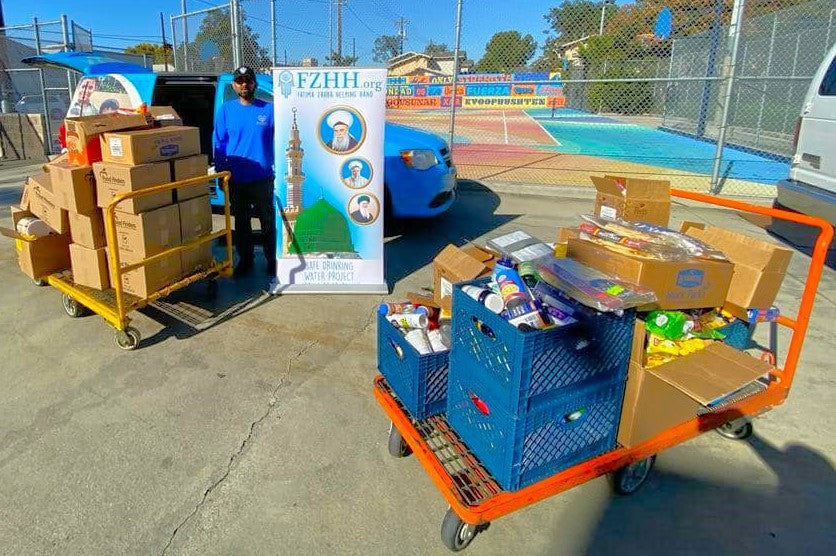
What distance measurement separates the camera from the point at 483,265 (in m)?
3.03

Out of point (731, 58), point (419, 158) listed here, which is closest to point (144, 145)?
point (419, 158)

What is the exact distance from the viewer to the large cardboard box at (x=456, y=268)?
302 centimetres

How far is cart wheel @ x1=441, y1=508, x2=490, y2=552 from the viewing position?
2.28 m

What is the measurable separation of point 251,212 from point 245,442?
2923mm

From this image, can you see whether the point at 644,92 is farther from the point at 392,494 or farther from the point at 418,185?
the point at 392,494

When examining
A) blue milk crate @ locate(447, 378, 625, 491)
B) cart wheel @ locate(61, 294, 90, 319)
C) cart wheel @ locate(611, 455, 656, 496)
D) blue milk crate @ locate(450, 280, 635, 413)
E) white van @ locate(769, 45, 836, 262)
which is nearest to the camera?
blue milk crate @ locate(450, 280, 635, 413)

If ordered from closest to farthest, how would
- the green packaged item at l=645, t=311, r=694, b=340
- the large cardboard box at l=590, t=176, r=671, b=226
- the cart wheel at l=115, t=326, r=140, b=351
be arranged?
the green packaged item at l=645, t=311, r=694, b=340 < the large cardboard box at l=590, t=176, r=671, b=226 < the cart wheel at l=115, t=326, r=140, b=351

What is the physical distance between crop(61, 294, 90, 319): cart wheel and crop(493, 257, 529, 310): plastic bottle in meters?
3.65

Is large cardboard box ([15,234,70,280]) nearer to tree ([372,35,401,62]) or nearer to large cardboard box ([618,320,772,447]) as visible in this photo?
large cardboard box ([618,320,772,447])

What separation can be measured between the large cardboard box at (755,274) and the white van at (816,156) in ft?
9.67

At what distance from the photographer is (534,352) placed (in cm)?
205

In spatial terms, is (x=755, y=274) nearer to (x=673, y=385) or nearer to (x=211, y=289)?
(x=673, y=385)

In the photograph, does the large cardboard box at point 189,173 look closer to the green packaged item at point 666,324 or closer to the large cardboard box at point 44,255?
the large cardboard box at point 44,255

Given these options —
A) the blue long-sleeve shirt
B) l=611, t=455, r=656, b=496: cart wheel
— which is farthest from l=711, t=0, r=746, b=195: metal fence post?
l=611, t=455, r=656, b=496: cart wheel
